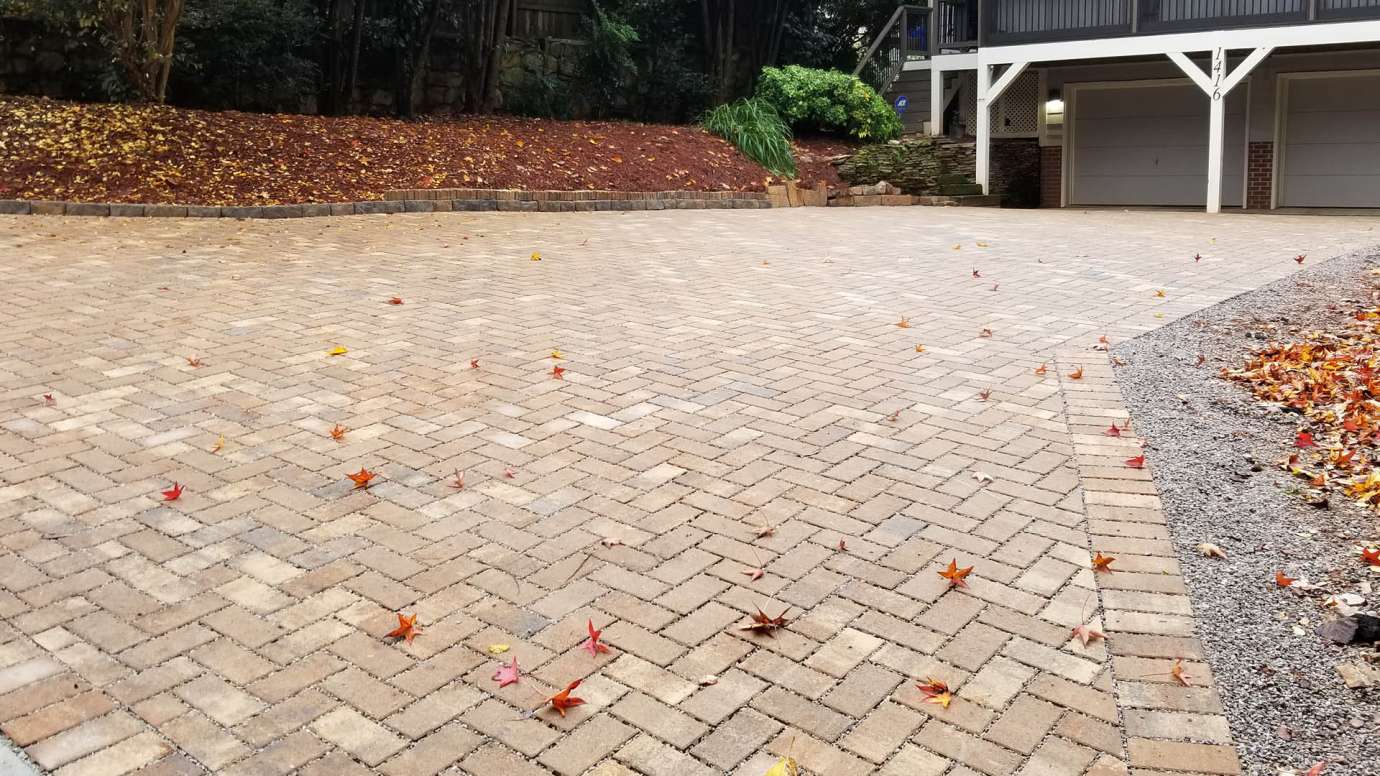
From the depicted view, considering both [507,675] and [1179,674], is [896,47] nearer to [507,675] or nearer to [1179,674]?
[1179,674]

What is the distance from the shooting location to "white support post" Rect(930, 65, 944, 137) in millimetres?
19078

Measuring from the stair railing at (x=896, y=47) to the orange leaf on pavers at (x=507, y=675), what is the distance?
18.5 m

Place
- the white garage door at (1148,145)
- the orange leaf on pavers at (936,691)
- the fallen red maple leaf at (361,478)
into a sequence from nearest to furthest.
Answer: the orange leaf on pavers at (936,691)
the fallen red maple leaf at (361,478)
the white garage door at (1148,145)

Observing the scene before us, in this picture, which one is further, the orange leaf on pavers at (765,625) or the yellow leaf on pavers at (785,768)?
the orange leaf on pavers at (765,625)

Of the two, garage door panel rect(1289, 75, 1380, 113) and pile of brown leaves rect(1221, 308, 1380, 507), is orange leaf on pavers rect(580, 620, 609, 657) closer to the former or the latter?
pile of brown leaves rect(1221, 308, 1380, 507)

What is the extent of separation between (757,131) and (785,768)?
50.6 ft

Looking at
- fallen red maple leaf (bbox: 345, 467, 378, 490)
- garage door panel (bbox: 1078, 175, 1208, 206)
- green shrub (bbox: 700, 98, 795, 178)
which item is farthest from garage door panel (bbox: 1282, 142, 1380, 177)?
fallen red maple leaf (bbox: 345, 467, 378, 490)

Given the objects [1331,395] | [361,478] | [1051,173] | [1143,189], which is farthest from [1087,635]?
[1051,173]

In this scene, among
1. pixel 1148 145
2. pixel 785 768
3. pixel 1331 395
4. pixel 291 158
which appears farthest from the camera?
pixel 1148 145

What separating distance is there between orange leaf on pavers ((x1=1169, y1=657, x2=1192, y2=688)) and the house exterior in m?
14.3

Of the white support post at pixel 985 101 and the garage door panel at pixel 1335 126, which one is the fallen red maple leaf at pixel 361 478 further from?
the garage door panel at pixel 1335 126

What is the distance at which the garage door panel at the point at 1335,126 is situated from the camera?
56.4 ft

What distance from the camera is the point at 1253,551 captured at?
11.4 ft

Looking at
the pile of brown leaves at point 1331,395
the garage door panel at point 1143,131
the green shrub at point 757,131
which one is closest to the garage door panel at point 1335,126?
the garage door panel at point 1143,131
